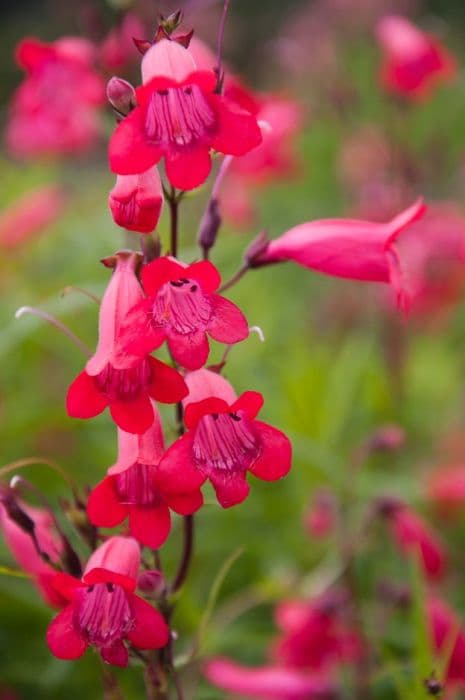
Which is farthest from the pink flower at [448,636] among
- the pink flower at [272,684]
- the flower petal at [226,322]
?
the flower petal at [226,322]

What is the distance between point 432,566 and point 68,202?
2261 mm

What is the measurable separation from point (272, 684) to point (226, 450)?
2.24 ft

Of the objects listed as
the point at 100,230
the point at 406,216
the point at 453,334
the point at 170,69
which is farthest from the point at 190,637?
the point at 453,334

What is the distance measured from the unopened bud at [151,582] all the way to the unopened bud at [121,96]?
40 centimetres

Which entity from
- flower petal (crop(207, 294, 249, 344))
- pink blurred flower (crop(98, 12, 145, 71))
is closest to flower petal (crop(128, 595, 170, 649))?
flower petal (crop(207, 294, 249, 344))

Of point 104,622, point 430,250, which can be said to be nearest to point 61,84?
point 104,622

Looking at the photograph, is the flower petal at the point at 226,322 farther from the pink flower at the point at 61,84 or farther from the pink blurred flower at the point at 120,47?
the pink blurred flower at the point at 120,47

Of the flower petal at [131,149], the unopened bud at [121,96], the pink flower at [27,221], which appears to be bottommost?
the pink flower at [27,221]

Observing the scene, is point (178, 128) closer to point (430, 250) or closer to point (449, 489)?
point (449, 489)

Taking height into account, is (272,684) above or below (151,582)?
below

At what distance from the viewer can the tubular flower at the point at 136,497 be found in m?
0.78

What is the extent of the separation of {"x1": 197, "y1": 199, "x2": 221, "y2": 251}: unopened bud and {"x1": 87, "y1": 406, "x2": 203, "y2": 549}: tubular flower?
21cm

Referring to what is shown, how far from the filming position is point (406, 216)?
3.00 feet

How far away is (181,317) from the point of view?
2.58 feet
